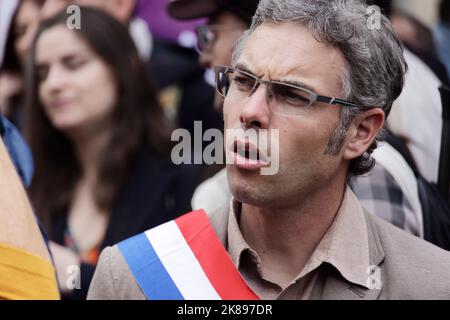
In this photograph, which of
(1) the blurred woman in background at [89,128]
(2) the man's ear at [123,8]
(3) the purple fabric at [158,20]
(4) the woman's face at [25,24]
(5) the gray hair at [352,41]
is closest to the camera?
(5) the gray hair at [352,41]

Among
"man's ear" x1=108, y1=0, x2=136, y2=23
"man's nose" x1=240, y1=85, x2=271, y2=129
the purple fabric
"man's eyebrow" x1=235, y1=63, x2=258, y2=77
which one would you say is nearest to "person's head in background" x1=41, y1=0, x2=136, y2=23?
"man's ear" x1=108, y1=0, x2=136, y2=23

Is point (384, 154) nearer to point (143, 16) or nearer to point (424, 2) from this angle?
point (143, 16)

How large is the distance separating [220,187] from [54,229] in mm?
1220

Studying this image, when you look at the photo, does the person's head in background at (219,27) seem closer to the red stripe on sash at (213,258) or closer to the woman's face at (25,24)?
the red stripe on sash at (213,258)

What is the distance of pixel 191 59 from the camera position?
19.4 feet

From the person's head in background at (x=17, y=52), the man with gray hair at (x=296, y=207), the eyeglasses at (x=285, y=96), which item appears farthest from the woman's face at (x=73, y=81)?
the eyeglasses at (x=285, y=96)

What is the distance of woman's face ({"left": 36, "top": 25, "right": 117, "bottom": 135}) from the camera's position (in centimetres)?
455

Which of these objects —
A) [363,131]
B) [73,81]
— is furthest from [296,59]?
[73,81]

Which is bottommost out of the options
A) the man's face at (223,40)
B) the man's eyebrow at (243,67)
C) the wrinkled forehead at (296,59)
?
the man's face at (223,40)

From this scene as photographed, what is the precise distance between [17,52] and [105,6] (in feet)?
1.75

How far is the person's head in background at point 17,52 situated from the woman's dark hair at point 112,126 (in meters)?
0.64

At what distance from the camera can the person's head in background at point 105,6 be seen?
5.01 m

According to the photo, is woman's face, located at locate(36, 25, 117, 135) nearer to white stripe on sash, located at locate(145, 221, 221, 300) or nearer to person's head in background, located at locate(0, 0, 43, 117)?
person's head in background, located at locate(0, 0, 43, 117)

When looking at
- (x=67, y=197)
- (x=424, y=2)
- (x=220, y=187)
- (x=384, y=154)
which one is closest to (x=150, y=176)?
(x=67, y=197)
